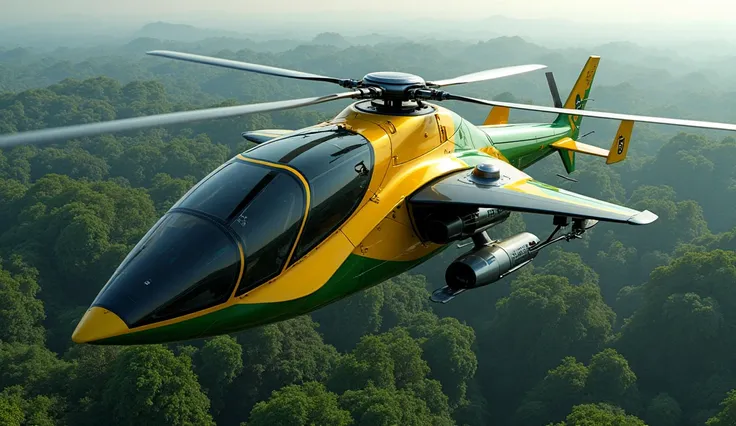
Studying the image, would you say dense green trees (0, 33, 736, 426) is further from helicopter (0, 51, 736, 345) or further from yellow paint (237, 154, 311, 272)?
yellow paint (237, 154, 311, 272)

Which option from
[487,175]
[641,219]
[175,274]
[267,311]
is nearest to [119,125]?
[175,274]

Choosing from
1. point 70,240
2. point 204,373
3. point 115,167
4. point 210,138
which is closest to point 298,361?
point 204,373

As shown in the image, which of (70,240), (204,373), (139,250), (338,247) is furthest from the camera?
(70,240)

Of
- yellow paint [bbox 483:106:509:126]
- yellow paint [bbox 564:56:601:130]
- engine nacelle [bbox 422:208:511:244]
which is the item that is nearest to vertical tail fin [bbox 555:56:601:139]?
yellow paint [bbox 564:56:601:130]

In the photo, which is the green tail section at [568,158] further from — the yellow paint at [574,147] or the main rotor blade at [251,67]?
the main rotor blade at [251,67]

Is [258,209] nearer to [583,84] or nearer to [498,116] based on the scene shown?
[498,116]

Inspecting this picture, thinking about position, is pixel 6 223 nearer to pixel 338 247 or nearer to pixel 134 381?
pixel 134 381

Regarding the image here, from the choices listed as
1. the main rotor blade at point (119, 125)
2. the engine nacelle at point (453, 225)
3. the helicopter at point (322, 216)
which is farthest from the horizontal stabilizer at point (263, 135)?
the engine nacelle at point (453, 225)
